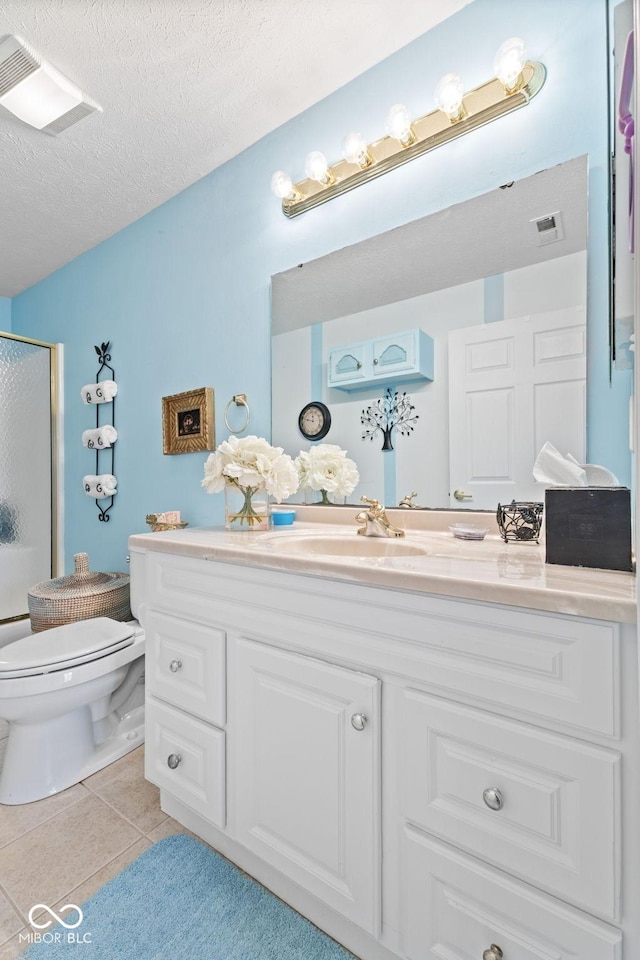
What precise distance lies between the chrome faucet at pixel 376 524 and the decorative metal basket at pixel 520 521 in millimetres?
282

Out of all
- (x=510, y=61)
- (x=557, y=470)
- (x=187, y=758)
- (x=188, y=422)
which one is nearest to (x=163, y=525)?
(x=188, y=422)

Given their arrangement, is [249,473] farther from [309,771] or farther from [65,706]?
[65,706]

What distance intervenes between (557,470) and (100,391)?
227cm

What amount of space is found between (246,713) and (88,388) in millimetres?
2094

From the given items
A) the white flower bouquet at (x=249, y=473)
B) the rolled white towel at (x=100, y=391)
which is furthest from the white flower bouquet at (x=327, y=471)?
the rolled white towel at (x=100, y=391)

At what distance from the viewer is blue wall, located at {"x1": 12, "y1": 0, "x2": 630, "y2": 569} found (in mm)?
1094

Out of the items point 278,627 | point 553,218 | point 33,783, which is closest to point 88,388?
point 33,783

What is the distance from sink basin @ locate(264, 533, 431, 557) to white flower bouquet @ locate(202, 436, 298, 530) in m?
0.19

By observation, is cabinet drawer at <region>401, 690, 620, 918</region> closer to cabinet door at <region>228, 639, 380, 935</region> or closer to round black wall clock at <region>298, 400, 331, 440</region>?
cabinet door at <region>228, 639, 380, 935</region>

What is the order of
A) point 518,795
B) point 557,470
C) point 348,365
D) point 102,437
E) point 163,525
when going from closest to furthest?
point 518,795 < point 557,470 < point 348,365 < point 163,525 < point 102,437

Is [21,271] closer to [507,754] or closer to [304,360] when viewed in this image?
[304,360]

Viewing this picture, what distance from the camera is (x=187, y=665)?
1170 mm

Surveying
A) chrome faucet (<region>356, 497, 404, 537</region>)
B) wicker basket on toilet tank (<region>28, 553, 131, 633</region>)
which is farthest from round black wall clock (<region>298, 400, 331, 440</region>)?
wicker basket on toilet tank (<region>28, 553, 131, 633</region>)

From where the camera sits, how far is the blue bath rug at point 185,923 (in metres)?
0.94
